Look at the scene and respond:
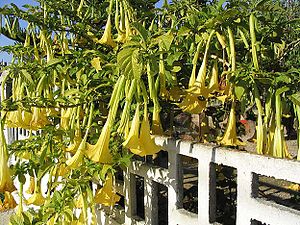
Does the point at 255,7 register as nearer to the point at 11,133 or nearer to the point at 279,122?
the point at 279,122

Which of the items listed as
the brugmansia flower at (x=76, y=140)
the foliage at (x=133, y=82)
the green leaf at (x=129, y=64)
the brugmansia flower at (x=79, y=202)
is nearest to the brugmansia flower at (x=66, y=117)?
the foliage at (x=133, y=82)

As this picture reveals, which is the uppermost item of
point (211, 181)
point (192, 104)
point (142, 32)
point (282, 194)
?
point (142, 32)

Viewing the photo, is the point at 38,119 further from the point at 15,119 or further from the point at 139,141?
the point at 139,141

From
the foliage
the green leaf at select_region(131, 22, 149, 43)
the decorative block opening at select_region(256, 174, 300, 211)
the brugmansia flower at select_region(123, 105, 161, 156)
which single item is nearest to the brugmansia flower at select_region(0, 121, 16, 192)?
the foliage

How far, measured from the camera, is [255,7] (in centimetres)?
94

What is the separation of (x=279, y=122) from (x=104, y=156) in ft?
1.38

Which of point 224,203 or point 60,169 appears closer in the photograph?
point 60,169

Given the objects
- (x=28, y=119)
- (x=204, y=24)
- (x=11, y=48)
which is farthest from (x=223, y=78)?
(x=11, y=48)

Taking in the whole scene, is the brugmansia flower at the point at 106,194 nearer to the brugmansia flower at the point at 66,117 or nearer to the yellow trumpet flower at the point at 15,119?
the brugmansia flower at the point at 66,117

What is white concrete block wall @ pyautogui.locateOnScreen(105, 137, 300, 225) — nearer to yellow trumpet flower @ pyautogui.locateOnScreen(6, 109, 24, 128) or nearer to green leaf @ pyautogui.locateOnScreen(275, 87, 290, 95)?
green leaf @ pyautogui.locateOnScreen(275, 87, 290, 95)

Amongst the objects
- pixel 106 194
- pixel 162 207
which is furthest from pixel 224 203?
pixel 106 194

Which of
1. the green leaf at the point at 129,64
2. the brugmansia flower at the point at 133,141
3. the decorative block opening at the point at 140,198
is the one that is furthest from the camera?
the decorative block opening at the point at 140,198

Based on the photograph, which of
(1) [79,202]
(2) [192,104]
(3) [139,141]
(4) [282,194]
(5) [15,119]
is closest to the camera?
(3) [139,141]

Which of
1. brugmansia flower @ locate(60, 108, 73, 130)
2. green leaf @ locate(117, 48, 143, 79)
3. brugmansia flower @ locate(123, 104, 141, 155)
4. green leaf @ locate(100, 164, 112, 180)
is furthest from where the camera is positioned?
brugmansia flower @ locate(60, 108, 73, 130)
